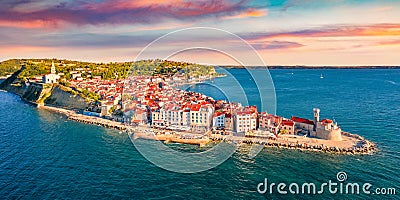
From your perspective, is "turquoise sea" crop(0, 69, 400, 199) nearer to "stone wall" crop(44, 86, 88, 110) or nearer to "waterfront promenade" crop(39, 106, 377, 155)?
"waterfront promenade" crop(39, 106, 377, 155)

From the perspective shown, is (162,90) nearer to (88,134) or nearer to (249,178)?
(88,134)

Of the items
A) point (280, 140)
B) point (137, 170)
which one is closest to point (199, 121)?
point (280, 140)

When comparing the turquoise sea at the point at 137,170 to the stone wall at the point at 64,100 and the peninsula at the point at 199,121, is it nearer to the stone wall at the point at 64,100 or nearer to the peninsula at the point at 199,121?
the peninsula at the point at 199,121

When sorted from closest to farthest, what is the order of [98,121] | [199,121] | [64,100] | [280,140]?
1. [280,140]
2. [199,121]
3. [98,121]
4. [64,100]

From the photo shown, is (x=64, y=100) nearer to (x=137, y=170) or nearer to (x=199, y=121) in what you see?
(x=199, y=121)

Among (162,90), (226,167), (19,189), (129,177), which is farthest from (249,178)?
(162,90)

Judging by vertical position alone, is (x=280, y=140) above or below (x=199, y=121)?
below

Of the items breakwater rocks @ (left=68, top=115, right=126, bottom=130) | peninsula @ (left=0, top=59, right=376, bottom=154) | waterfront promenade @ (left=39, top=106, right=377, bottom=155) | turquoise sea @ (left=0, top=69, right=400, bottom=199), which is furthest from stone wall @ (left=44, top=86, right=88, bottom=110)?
waterfront promenade @ (left=39, top=106, right=377, bottom=155)

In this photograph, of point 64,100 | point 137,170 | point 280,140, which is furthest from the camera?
point 64,100

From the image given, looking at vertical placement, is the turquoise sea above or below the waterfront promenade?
below

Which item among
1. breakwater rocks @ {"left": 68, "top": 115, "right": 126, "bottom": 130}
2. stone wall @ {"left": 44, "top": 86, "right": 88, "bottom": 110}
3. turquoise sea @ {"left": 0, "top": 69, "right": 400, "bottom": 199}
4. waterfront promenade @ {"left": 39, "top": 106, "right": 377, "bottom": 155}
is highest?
stone wall @ {"left": 44, "top": 86, "right": 88, "bottom": 110}

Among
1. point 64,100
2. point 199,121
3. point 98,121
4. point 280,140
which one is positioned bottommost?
point 280,140
